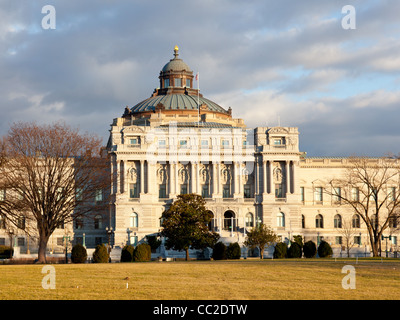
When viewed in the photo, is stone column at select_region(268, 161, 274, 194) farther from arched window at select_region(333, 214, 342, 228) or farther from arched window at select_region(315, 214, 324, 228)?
arched window at select_region(333, 214, 342, 228)

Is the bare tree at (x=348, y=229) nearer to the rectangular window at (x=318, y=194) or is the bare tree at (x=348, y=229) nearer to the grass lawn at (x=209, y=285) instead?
the rectangular window at (x=318, y=194)

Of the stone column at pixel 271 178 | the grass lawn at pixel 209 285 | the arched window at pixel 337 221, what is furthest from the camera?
the arched window at pixel 337 221

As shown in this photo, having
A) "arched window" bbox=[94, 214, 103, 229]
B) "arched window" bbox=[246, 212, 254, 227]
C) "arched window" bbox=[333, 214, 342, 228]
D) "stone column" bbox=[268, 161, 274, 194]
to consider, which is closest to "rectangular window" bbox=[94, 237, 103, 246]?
"arched window" bbox=[94, 214, 103, 229]

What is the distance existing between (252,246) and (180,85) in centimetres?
6658

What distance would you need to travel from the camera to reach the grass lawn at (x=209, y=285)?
32125mm

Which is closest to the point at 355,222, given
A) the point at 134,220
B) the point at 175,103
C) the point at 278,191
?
the point at 278,191

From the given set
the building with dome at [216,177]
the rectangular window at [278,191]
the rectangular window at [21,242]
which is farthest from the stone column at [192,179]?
the rectangular window at [21,242]

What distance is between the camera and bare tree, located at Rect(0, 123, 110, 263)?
79812mm

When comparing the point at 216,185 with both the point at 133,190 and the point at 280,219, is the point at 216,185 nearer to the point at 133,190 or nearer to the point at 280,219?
the point at 280,219

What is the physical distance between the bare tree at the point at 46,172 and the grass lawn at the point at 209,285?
32.8 m

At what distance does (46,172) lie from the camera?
279 ft

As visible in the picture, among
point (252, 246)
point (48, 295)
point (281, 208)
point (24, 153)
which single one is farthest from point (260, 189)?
point (48, 295)
